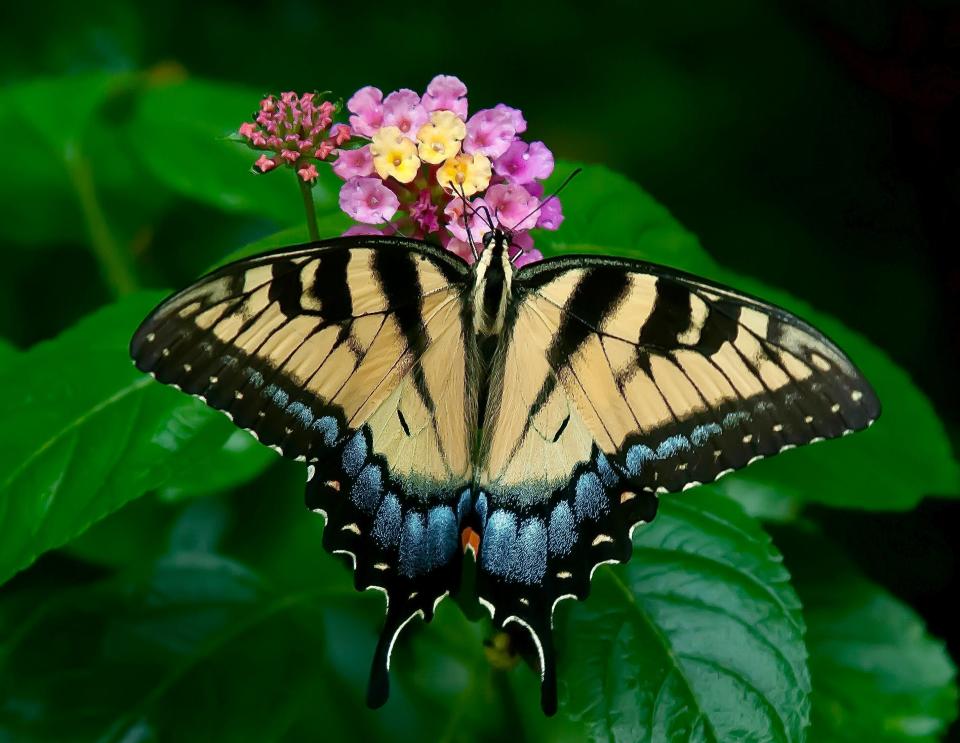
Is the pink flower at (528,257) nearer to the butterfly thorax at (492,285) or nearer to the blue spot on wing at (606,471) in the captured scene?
the butterfly thorax at (492,285)

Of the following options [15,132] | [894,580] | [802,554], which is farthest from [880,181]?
[15,132]

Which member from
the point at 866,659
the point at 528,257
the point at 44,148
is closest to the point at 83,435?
the point at 528,257

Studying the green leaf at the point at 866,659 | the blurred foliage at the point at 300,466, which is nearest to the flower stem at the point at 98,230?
the blurred foliage at the point at 300,466

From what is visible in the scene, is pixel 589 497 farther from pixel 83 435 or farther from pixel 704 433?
pixel 83 435

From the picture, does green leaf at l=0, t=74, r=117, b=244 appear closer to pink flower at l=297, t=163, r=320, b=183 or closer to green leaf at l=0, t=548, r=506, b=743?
green leaf at l=0, t=548, r=506, b=743

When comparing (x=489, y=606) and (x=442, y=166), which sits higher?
(x=442, y=166)

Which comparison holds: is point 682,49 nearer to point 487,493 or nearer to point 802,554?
point 802,554
